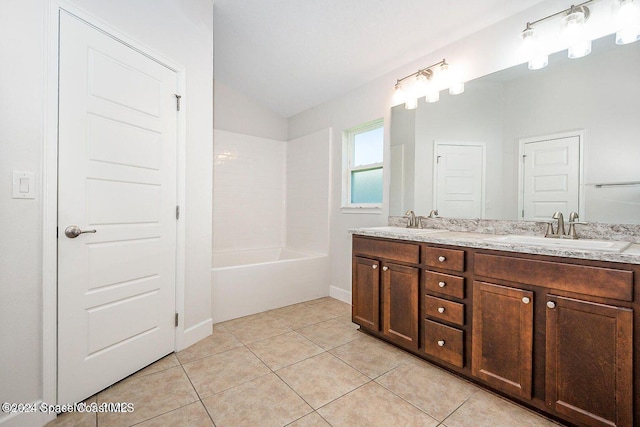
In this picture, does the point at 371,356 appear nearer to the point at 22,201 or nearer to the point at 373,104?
the point at 22,201

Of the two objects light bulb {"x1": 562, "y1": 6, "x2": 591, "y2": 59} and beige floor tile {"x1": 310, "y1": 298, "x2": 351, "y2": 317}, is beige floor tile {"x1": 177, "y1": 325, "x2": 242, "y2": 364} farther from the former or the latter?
light bulb {"x1": 562, "y1": 6, "x2": 591, "y2": 59}

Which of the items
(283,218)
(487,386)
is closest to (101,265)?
(487,386)

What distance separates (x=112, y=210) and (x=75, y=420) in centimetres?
107

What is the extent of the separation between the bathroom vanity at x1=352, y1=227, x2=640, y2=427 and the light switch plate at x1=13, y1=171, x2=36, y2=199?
2067 mm

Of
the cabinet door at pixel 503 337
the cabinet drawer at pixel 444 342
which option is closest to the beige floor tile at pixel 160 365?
the cabinet drawer at pixel 444 342

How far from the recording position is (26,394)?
131cm

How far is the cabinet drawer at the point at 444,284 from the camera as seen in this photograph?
1733 millimetres

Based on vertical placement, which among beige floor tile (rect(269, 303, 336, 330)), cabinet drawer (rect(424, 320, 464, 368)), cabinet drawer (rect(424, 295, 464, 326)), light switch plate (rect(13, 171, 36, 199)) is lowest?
beige floor tile (rect(269, 303, 336, 330))

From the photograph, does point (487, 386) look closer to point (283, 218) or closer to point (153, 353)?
point (153, 353)

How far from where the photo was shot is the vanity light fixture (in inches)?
90.5

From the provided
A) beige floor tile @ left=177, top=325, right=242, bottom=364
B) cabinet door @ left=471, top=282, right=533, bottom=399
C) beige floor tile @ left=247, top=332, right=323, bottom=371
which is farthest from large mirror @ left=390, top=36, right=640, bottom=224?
beige floor tile @ left=177, top=325, right=242, bottom=364

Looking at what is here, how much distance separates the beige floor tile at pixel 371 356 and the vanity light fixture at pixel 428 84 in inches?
80.8

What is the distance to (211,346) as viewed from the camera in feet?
7.18

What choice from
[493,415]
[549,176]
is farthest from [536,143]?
[493,415]
